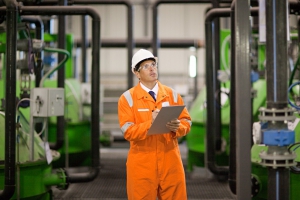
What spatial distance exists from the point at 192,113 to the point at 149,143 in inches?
136

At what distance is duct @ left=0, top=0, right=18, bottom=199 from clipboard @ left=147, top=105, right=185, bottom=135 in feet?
4.53

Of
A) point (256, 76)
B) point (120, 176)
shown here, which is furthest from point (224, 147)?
point (120, 176)

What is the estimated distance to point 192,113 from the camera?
249 inches

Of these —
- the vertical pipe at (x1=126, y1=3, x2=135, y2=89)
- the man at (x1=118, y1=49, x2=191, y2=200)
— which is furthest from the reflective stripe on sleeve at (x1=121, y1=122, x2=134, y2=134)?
the vertical pipe at (x1=126, y1=3, x2=135, y2=89)

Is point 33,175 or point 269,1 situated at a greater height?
point 269,1

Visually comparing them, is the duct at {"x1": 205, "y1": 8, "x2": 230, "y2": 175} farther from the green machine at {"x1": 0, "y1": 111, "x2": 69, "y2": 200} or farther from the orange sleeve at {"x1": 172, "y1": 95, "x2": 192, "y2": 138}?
the orange sleeve at {"x1": 172, "y1": 95, "x2": 192, "y2": 138}

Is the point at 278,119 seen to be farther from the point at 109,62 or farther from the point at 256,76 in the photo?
the point at 109,62

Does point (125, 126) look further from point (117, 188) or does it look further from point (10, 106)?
point (117, 188)

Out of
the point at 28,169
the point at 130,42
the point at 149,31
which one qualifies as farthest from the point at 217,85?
the point at 149,31

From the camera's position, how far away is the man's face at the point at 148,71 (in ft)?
9.90

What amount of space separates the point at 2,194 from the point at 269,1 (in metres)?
2.53

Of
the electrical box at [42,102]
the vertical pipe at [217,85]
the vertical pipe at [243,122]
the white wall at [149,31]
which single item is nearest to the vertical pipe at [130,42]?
the vertical pipe at [217,85]

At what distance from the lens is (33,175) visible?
385 cm

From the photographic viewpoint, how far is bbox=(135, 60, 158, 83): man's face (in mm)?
3018
